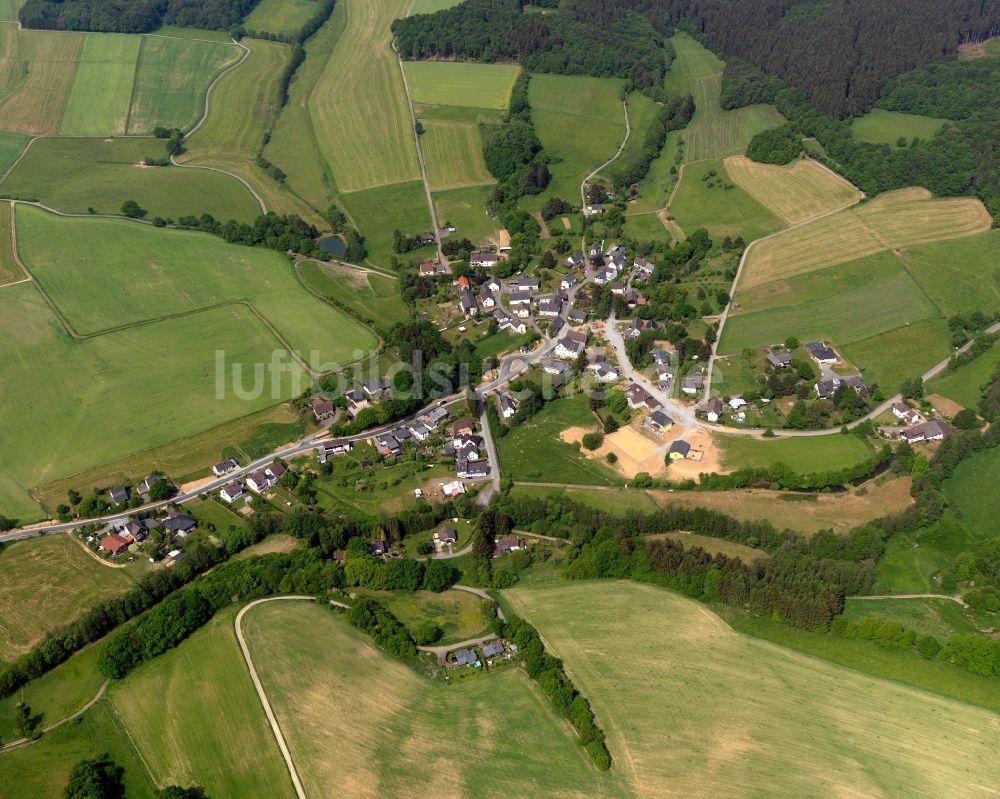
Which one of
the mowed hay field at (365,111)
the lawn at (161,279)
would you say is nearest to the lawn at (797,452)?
the lawn at (161,279)

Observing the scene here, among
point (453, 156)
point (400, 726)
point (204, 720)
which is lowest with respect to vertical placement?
point (204, 720)

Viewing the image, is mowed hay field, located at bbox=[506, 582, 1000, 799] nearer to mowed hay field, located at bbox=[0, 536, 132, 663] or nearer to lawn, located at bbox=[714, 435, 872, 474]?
lawn, located at bbox=[714, 435, 872, 474]

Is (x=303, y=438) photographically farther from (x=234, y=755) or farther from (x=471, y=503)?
(x=234, y=755)

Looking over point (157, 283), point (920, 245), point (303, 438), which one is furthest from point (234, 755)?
point (920, 245)

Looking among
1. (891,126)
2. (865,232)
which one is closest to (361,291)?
(865,232)

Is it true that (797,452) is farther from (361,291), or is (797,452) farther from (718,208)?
(361,291)

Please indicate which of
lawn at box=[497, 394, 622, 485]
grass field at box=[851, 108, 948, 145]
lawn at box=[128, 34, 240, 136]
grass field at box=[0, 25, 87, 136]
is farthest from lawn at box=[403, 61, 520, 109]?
lawn at box=[497, 394, 622, 485]

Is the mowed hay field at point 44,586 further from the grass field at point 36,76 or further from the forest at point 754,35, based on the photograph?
the forest at point 754,35

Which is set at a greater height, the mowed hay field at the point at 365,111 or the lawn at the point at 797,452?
the mowed hay field at the point at 365,111
